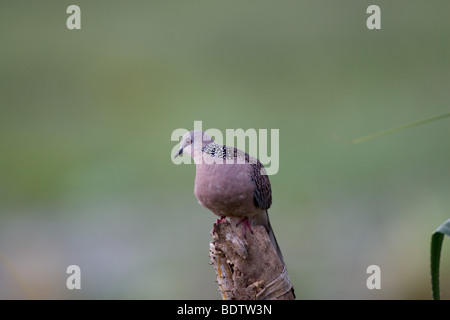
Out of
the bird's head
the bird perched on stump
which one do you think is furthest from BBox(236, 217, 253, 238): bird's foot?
the bird's head

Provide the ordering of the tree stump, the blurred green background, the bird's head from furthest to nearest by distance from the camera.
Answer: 1. the blurred green background
2. the bird's head
3. the tree stump

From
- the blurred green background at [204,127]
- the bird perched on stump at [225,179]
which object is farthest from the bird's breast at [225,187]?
the blurred green background at [204,127]

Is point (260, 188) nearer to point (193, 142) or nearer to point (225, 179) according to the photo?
point (225, 179)

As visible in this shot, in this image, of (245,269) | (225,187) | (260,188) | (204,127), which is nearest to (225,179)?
(225,187)

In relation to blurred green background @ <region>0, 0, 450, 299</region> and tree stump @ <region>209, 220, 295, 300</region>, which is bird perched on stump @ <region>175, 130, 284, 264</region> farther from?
blurred green background @ <region>0, 0, 450, 299</region>

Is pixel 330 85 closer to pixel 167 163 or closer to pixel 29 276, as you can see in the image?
pixel 167 163

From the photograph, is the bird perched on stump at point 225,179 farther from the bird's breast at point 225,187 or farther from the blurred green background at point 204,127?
the blurred green background at point 204,127

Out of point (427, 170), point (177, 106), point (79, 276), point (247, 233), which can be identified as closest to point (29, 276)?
point (79, 276)
